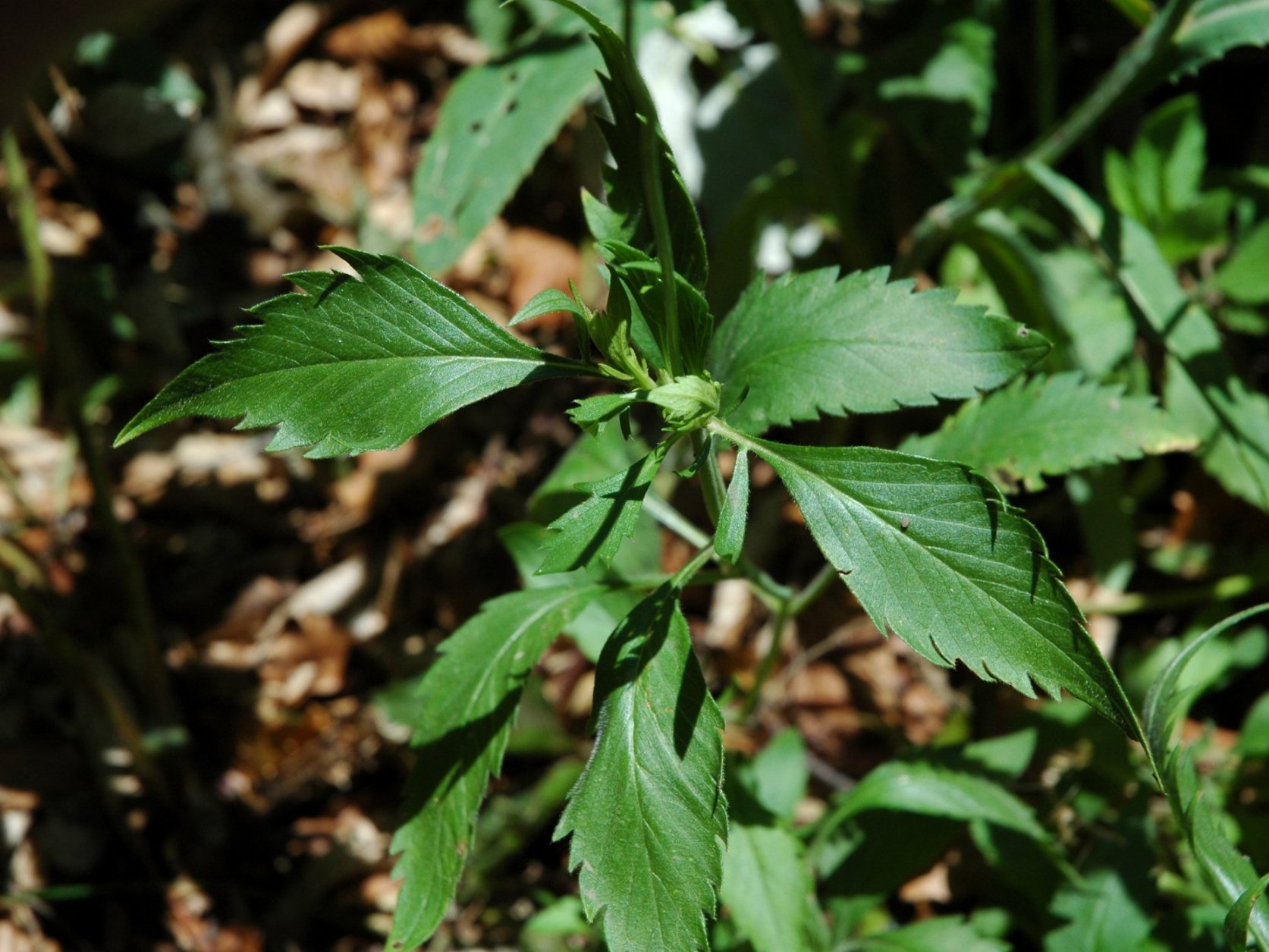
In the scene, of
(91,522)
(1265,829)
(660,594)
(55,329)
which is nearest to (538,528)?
(660,594)

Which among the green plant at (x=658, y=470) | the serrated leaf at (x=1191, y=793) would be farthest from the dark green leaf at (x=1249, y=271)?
the serrated leaf at (x=1191, y=793)

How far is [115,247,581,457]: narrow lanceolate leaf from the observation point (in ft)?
3.38

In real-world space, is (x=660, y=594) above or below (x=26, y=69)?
below

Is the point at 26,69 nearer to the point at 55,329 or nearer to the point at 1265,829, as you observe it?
the point at 55,329

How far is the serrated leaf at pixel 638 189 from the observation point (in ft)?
3.36

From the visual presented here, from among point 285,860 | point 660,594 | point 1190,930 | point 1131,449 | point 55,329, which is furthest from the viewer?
point 285,860

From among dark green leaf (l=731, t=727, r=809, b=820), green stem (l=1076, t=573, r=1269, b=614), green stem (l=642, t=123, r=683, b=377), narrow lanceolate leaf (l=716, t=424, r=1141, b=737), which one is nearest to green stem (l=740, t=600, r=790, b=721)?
dark green leaf (l=731, t=727, r=809, b=820)

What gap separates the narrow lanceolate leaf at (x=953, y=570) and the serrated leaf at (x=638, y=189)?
257mm

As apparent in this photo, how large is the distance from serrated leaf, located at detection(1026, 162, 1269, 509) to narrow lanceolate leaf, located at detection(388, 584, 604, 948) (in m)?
1.05

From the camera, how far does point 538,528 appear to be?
1.58 m

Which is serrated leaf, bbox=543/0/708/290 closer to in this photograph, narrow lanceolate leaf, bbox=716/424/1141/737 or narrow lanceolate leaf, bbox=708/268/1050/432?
narrow lanceolate leaf, bbox=708/268/1050/432

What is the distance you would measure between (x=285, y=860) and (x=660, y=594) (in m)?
1.42

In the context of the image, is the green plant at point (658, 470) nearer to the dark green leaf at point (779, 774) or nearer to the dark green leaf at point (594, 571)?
the dark green leaf at point (594, 571)

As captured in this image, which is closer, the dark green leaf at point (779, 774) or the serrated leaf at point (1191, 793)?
the serrated leaf at point (1191, 793)
